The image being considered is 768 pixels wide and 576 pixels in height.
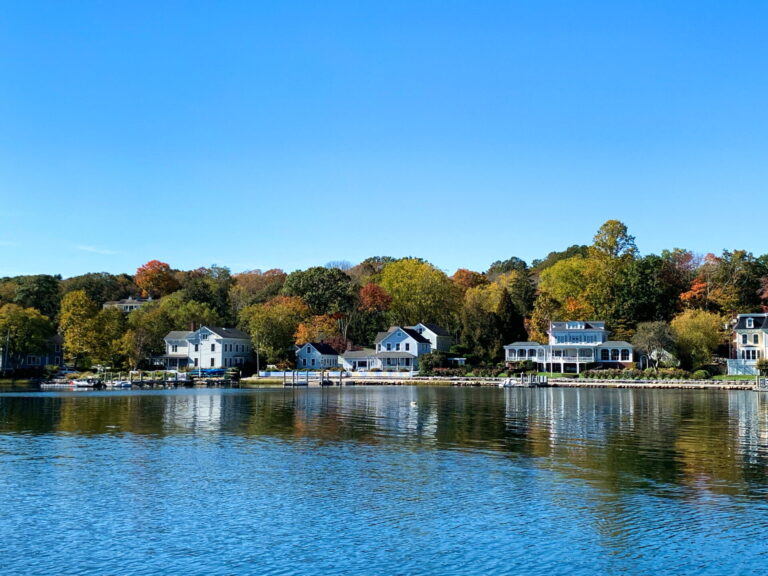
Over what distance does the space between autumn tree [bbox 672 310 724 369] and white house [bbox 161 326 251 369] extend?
204 feet

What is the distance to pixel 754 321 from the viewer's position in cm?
9469

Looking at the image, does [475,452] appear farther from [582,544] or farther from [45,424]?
[45,424]

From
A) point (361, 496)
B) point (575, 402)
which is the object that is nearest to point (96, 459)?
point (361, 496)

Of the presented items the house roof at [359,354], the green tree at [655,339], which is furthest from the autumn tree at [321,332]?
the green tree at [655,339]

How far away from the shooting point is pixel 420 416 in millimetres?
50062

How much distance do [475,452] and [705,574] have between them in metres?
16.6

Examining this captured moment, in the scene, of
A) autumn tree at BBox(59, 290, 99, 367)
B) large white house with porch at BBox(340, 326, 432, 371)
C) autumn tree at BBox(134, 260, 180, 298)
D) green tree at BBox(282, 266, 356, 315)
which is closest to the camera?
autumn tree at BBox(59, 290, 99, 367)

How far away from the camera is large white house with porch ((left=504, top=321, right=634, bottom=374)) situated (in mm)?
100188

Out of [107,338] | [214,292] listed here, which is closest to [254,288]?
[214,292]

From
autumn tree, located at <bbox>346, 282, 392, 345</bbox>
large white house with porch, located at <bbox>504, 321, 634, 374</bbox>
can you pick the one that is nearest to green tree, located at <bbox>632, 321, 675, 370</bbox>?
large white house with porch, located at <bbox>504, 321, 634, 374</bbox>

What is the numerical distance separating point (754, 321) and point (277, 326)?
63.8 m

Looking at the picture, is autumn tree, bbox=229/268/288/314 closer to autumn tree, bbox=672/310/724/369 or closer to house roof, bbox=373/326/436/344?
house roof, bbox=373/326/436/344

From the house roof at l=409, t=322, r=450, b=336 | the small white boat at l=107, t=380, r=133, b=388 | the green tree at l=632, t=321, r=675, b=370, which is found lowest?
the small white boat at l=107, t=380, r=133, b=388

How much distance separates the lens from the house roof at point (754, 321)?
93.9 meters
